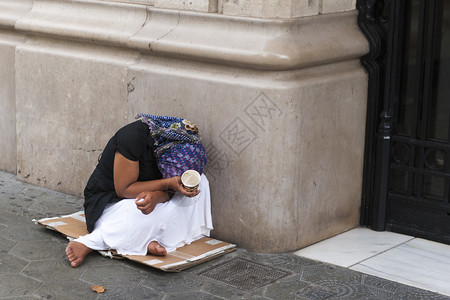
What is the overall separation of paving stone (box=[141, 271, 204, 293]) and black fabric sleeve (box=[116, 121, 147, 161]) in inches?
30.0

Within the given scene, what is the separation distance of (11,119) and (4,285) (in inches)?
102

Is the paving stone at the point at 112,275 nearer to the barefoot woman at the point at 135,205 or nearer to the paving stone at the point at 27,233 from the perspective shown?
the barefoot woman at the point at 135,205

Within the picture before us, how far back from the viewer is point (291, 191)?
5488 mm

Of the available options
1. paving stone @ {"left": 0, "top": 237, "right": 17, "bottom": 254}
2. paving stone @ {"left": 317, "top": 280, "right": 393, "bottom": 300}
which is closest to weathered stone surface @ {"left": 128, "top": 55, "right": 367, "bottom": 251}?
paving stone @ {"left": 317, "top": 280, "right": 393, "bottom": 300}

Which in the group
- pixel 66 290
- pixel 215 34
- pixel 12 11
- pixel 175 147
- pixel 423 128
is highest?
pixel 12 11

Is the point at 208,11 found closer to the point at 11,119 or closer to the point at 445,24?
the point at 445,24

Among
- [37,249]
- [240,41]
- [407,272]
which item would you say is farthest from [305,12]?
[37,249]

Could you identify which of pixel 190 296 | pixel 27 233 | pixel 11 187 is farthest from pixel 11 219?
pixel 190 296

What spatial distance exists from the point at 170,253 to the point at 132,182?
20.5 inches

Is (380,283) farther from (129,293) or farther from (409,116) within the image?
(129,293)

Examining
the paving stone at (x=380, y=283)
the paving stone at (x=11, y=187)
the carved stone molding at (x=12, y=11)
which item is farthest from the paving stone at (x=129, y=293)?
the carved stone molding at (x=12, y=11)

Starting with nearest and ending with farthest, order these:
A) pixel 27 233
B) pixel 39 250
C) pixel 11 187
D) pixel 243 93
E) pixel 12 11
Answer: pixel 243 93 < pixel 39 250 < pixel 27 233 < pixel 11 187 < pixel 12 11

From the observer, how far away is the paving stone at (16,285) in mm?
4879

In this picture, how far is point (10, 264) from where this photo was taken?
530cm
